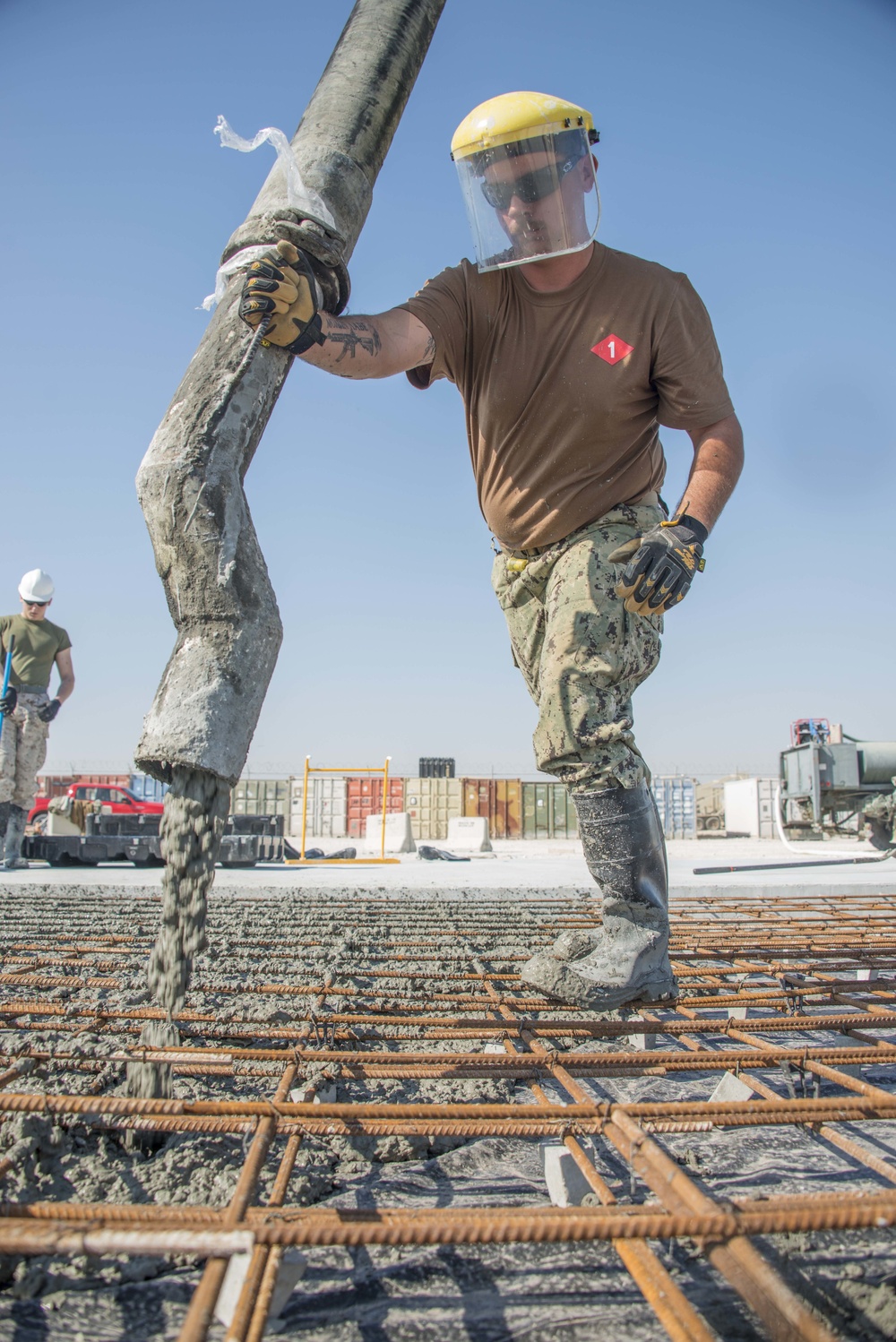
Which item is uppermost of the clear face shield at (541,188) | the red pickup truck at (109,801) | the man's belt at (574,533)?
the clear face shield at (541,188)

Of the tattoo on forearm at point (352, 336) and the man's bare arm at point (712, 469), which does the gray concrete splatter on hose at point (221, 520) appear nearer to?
the tattoo on forearm at point (352, 336)

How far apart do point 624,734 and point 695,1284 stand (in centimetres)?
122

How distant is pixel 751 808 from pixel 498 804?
23.4 ft

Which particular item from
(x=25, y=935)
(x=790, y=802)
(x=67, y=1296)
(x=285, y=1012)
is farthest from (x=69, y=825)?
(x=790, y=802)

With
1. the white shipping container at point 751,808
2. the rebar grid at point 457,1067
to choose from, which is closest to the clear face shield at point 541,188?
the rebar grid at point 457,1067

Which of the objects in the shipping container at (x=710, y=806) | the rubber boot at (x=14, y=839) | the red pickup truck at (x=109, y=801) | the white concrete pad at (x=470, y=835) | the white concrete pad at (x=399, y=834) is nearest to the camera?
the rubber boot at (x=14, y=839)

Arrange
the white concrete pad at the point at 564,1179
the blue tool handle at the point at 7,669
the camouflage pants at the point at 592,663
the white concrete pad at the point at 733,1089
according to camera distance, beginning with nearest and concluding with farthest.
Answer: the white concrete pad at the point at 564,1179
the white concrete pad at the point at 733,1089
the camouflage pants at the point at 592,663
the blue tool handle at the point at 7,669

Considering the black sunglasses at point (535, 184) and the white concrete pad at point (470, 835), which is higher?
the black sunglasses at point (535, 184)

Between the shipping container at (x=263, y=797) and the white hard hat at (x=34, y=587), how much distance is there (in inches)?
741

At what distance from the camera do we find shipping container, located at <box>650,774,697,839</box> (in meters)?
25.0

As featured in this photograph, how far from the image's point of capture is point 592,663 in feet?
6.62

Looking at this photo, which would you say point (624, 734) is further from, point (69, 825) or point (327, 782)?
point (327, 782)

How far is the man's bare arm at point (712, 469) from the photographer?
6.79 feet

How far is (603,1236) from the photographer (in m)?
0.75
